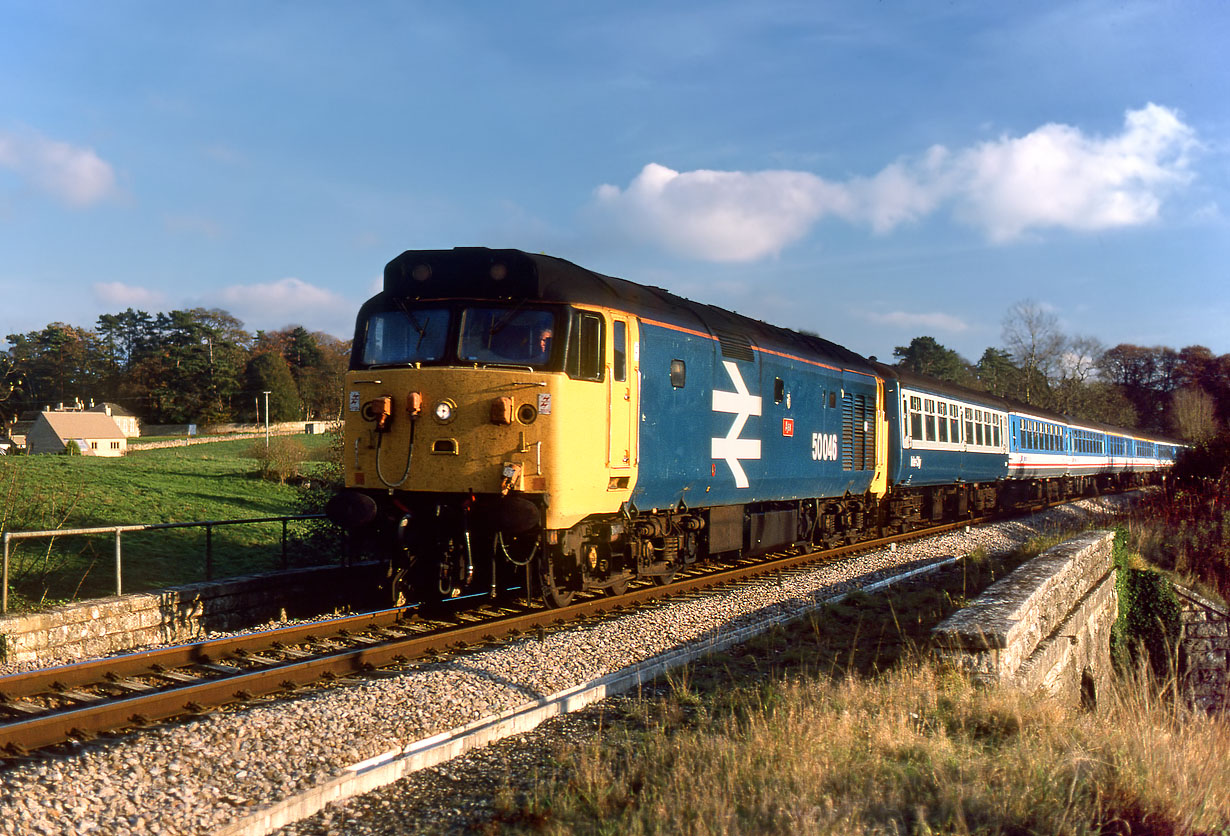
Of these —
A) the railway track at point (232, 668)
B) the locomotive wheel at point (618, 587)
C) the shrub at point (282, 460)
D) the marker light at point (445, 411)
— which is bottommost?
the railway track at point (232, 668)

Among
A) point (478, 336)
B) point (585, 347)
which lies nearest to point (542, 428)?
point (585, 347)

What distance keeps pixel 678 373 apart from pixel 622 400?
4.39ft

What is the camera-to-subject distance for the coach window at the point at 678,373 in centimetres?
1091

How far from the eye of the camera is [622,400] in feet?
32.6

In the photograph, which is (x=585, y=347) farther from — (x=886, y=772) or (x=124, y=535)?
(x=124, y=535)

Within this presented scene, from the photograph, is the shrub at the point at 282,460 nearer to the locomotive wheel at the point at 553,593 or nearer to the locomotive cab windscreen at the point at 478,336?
the locomotive cab windscreen at the point at 478,336

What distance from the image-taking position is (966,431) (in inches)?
943

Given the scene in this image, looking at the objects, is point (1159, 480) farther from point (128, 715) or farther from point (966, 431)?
point (128, 715)

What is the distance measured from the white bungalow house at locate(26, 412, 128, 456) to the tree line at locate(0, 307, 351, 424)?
14.1m

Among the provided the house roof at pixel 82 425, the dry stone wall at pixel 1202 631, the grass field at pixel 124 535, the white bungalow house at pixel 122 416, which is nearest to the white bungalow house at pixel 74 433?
the house roof at pixel 82 425

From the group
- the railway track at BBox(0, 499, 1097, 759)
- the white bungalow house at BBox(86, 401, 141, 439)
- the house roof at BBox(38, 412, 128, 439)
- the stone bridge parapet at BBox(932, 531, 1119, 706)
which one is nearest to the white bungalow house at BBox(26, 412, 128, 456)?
the house roof at BBox(38, 412, 128, 439)

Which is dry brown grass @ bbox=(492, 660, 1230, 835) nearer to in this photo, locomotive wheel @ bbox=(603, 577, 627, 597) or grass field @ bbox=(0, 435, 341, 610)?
locomotive wheel @ bbox=(603, 577, 627, 597)

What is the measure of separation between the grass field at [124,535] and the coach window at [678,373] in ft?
20.7

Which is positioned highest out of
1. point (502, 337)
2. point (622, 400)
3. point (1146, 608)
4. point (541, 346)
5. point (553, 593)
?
point (502, 337)
